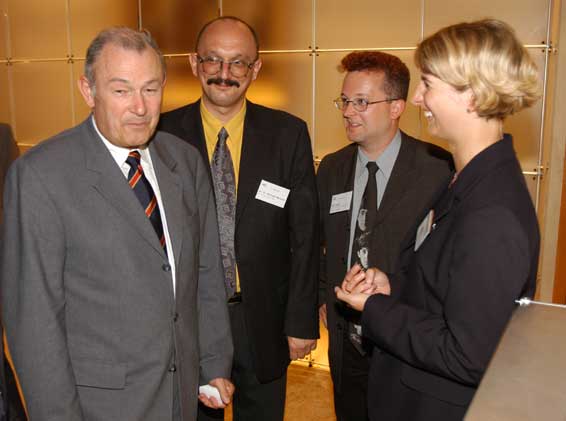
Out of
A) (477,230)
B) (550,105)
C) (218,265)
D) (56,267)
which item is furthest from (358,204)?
(550,105)

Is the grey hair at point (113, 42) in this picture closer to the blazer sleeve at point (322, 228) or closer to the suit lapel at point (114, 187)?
the suit lapel at point (114, 187)

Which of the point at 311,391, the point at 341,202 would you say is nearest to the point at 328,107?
the point at 341,202

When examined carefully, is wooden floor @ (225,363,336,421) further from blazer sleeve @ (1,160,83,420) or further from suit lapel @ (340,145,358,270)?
blazer sleeve @ (1,160,83,420)

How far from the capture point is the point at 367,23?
4117 millimetres

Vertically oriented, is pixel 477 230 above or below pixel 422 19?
below

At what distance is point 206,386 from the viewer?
6.84 ft

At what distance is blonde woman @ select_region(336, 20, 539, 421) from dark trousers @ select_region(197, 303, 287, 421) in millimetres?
970

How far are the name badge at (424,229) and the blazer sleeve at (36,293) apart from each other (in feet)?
3.24

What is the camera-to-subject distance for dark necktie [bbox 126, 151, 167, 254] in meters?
1.75

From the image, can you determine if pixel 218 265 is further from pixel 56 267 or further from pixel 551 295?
pixel 551 295

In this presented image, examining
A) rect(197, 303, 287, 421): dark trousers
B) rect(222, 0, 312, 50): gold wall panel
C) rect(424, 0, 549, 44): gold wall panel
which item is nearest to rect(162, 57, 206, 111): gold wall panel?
rect(222, 0, 312, 50): gold wall panel

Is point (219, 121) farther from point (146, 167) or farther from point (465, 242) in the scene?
point (465, 242)

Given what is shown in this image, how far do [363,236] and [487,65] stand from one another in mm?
1200

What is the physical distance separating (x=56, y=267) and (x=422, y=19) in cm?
318
